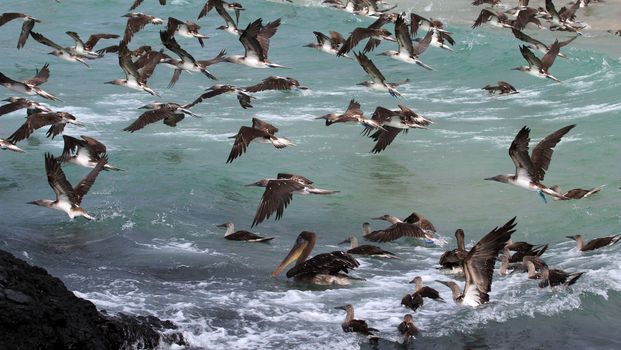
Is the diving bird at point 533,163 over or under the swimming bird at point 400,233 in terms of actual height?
over

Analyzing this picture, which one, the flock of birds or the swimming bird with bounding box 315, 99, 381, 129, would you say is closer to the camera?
the flock of birds

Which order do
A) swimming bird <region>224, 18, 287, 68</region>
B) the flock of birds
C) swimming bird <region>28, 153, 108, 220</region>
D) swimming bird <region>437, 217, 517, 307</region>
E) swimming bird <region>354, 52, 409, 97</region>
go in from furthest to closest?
swimming bird <region>224, 18, 287, 68</region>, swimming bird <region>354, 52, 409, 97</region>, swimming bird <region>28, 153, 108, 220</region>, the flock of birds, swimming bird <region>437, 217, 517, 307</region>

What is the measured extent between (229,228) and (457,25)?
835 inches

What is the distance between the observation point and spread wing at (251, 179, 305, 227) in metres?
12.5

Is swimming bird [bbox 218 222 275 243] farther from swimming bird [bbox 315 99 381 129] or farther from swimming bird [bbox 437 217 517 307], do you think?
swimming bird [bbox 437 217 517 307]

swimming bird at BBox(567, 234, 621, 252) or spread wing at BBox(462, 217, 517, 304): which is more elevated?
spread wing at BBox(462, 217, 517, 304)

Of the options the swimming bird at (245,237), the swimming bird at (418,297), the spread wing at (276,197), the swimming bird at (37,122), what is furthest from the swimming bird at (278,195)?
the swimming bird at (37,122)

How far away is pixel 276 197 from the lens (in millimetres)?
12672

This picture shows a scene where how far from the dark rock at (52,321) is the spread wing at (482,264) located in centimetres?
275

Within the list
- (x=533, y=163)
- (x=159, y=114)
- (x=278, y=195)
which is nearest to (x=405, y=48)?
(x=159, y=114)

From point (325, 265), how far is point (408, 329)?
185 cm

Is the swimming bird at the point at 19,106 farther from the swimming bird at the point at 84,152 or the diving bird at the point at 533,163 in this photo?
the diving bird at the point at 533,163

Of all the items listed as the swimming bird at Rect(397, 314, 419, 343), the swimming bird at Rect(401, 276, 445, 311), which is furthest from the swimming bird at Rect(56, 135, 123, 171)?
the swimming bird at Rect(397, 314, 419, 343)

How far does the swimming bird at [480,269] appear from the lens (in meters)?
9.80
